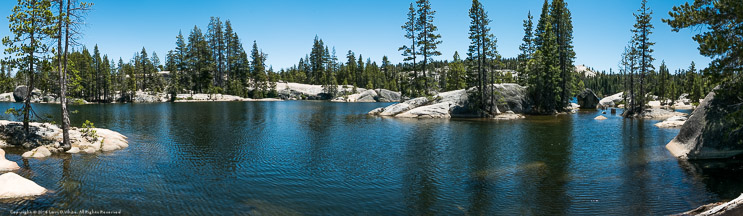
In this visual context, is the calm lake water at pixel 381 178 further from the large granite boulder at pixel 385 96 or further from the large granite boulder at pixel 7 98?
the large granite boulder at pixel 7 98

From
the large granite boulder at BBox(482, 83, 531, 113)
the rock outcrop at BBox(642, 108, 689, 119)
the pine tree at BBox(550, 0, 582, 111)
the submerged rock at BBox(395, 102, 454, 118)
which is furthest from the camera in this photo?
the pine tree at BBox(550, 0, 582, 111)

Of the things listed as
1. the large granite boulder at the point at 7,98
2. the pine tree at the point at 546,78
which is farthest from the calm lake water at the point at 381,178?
the large granite boulder at the point at 7,98

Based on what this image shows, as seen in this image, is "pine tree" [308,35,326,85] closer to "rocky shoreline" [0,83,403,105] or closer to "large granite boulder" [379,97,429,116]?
"rocky shoreline" [0,83,403,105]

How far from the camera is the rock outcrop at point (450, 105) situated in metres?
42.2

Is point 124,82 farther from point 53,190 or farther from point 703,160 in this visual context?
point 703,160

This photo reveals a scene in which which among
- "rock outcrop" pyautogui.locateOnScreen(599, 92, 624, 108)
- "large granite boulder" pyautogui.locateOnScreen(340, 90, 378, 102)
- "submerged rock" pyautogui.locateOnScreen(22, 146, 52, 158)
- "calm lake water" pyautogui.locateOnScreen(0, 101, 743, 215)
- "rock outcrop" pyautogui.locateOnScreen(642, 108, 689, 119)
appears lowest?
"calm lake water" pyautogui.locateOnScreen(0, 101, 743, 215)

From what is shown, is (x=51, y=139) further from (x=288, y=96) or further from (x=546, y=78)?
(x=288, y=96)

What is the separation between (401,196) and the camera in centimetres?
1204

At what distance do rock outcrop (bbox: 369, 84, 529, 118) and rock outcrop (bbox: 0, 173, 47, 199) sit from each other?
3369 cm

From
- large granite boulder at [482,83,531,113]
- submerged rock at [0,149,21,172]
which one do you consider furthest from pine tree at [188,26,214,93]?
submerged rock at [0,149,21,172]

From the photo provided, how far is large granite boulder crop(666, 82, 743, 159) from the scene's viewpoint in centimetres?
1625

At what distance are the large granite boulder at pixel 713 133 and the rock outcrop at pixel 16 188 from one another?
2627 centimetres

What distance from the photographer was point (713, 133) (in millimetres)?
16766

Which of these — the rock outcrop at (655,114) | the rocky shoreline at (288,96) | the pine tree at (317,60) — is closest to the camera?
the rock outcrop at (655,114)
